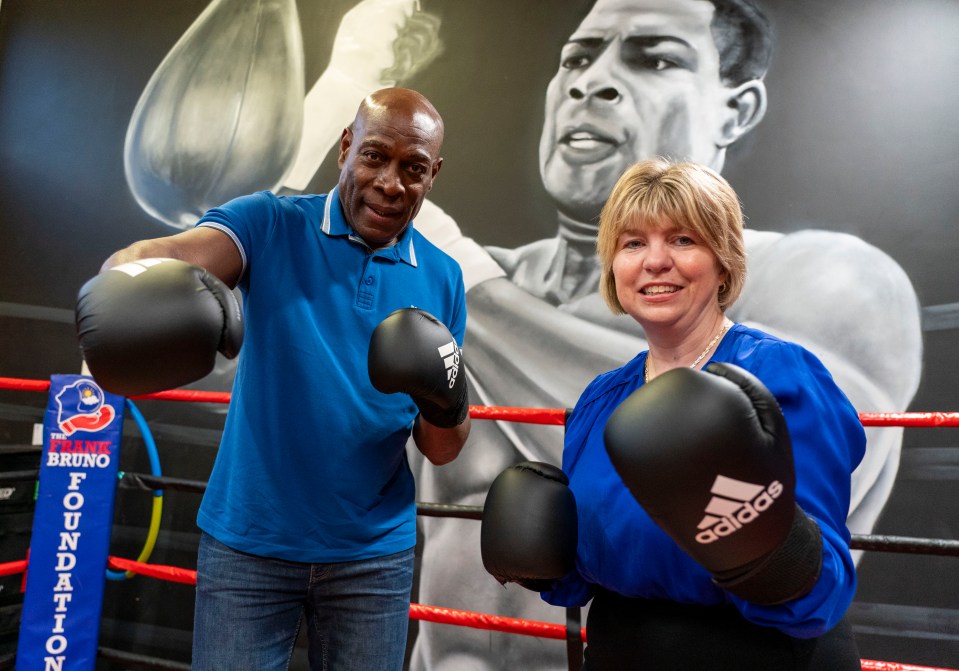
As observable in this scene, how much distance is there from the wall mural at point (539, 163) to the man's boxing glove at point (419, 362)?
1504 mm

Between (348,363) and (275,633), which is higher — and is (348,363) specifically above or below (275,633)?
above

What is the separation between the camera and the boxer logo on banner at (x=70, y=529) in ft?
6.98

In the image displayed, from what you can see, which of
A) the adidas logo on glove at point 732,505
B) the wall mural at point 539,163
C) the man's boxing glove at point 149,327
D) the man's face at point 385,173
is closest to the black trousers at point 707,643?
the adidas logo on glove at point 732,505

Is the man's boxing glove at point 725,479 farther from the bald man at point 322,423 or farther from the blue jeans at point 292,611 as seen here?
the blue jeans at point 292,611

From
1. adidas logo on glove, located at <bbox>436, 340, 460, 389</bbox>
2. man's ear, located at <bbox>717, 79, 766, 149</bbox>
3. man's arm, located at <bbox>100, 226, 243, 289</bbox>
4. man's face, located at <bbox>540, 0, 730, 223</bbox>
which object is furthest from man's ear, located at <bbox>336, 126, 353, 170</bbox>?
man's ear, located at <bbox>717, 79, 766, 149</bbox>

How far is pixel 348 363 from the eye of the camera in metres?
1.17

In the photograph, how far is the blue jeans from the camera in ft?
3.64

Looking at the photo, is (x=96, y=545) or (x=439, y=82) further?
(x=439, y=82)

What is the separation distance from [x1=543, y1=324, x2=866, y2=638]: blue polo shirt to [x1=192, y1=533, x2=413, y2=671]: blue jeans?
15.4 inches

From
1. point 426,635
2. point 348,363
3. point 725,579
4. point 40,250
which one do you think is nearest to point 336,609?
point 348,363

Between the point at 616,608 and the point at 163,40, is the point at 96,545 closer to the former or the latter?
the point at 616,608

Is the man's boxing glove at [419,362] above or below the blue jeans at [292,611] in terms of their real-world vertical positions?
above

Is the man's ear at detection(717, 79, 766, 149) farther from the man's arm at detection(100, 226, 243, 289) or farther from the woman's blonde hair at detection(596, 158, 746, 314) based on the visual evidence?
the man's arm at detection(100, 226, 243, 289)

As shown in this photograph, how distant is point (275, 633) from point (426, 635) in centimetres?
164
